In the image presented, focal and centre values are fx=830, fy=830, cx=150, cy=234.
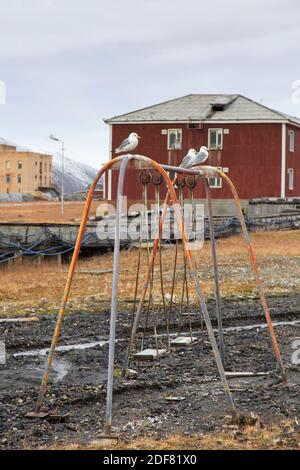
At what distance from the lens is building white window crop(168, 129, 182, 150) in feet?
163

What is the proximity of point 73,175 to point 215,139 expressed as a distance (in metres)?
74.9

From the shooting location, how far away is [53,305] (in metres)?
19.8

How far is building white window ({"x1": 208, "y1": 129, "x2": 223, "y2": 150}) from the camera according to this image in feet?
161

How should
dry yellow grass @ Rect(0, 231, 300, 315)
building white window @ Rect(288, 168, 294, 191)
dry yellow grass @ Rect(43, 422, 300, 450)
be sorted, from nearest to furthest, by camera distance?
dry yellow grass @ Rect(43, 422, 300, 450)
dry yellow grass @ Rect(0, 231, 300, 315)
building white window @ Rect(288, 168, 294, 191)

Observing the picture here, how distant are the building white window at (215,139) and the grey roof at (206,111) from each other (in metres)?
0.84

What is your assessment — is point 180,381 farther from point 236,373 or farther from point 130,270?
point 130,270

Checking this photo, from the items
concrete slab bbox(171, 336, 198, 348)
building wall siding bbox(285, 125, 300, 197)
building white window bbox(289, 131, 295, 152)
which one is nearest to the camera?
concrete slab bbox(171, 336, 198, 348)

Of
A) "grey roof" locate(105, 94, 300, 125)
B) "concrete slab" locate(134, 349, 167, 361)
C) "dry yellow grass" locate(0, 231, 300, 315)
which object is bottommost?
"dry yellow grass" locate(0, 231, 300, 315)

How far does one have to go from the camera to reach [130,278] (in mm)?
25125

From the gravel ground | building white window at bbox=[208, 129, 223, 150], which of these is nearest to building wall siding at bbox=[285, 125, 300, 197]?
building white window at bbox=[208, 129, 223, 150]

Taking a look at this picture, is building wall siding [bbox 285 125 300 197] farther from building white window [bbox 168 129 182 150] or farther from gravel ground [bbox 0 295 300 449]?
gravel ground [bbox 0 295 300 449]

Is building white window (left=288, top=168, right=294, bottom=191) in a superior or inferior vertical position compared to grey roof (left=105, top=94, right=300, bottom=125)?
inferior

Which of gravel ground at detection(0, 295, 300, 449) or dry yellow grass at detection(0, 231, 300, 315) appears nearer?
gravel ground at detection(0, 295, 300, 449)

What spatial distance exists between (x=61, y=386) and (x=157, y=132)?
130ft
